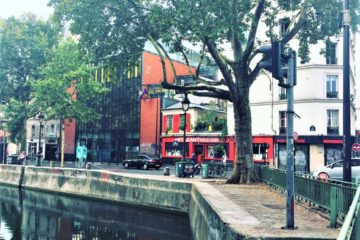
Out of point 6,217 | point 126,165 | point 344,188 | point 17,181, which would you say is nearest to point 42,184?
point 17,181

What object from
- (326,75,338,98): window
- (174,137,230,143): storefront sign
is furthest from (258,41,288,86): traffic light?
(174,137,230,143): storefront sign

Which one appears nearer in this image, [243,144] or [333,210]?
[333,210]

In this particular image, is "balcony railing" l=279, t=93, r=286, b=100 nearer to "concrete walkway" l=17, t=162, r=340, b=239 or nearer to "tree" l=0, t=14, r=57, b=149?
"tree" l=0, t=14, r=57, b=149

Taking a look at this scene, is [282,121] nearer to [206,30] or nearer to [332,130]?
[332,130]

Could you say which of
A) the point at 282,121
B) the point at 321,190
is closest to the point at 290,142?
the point at 321,190

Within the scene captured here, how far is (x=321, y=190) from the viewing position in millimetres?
10750

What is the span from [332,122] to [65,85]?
1017 inches

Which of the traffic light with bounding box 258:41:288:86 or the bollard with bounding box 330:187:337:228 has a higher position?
the traffic light with bounding box 258:41:288:86

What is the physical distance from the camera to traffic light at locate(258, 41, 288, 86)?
26.7ft

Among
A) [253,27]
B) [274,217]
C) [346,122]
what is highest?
[253,27]

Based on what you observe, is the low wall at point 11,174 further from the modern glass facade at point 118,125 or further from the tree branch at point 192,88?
the modern glass facade at point 118,125

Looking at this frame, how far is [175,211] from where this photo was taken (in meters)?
19.4

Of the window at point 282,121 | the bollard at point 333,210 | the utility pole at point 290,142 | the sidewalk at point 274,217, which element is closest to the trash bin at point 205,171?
the sidewalk at point 274,217

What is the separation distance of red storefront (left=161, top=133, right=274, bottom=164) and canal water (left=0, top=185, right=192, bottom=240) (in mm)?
21094
